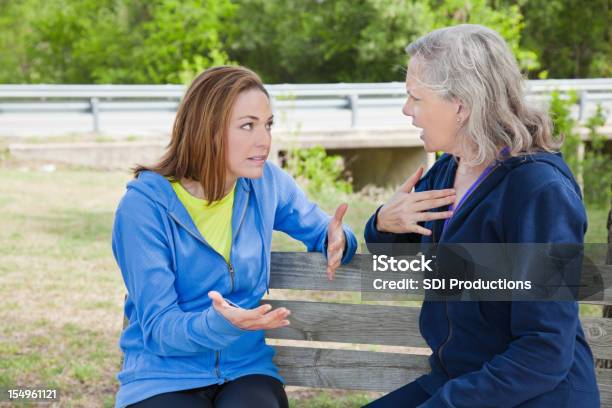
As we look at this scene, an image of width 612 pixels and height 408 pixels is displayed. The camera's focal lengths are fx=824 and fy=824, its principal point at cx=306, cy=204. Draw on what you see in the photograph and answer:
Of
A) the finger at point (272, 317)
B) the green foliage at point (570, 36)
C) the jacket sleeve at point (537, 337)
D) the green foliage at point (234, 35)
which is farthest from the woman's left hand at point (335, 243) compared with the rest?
the green foliage at point (570, 36)

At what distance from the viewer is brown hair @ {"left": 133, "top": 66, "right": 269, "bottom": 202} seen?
257 cm

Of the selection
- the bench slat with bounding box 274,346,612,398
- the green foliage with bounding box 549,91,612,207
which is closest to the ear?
the bench slat with bounding box 274,346,612,398

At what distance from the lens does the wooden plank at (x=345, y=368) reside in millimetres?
2926

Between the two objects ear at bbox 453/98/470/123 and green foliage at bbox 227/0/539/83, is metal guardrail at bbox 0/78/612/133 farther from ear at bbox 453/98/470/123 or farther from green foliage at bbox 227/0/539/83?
ear at bbox 453/98/470/123

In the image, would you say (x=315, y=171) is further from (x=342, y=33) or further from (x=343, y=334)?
(x=342, y=33)

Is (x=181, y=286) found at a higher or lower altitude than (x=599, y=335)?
A: higher

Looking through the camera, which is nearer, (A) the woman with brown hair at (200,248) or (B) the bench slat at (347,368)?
(A) the woman with brown hair at (200,248)

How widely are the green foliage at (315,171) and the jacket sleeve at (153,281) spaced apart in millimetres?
7657

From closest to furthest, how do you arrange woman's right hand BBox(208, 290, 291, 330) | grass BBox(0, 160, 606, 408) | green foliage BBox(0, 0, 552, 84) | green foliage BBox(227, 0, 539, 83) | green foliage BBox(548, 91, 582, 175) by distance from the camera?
woman's right hand BBox(208, 290, 291, 330) < grass BBox(0, 160, 606, 408) < green foliage BBox(548, 91, 582, 175) < green foliage BBox(227, 0, 539, 83) < green foliage BBox(0, 0, 552, 84)

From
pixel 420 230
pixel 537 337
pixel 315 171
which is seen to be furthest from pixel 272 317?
pixel 315 171

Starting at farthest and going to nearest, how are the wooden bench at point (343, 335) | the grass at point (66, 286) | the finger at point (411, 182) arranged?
the grass at point (66, 286), the wooden bench at point (343, 335), the finger at point (411, 182)

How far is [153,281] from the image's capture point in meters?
2.48

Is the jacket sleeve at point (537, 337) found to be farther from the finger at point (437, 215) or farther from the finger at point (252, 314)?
the finger at point (252, 314)

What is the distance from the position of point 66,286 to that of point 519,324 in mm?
4884
